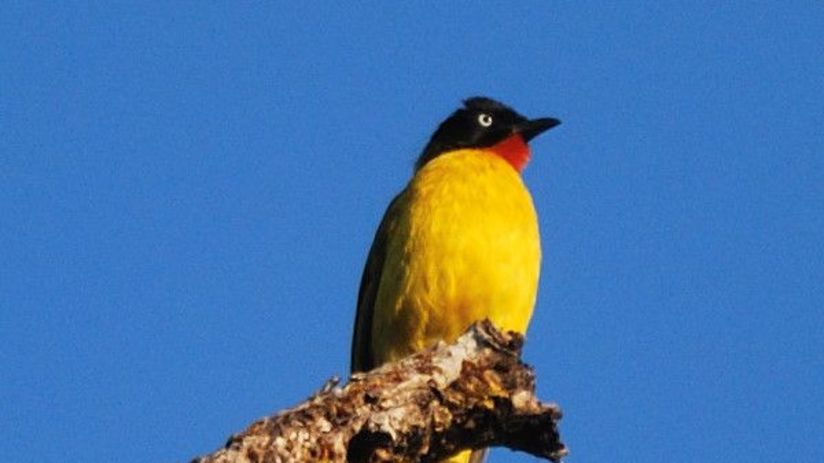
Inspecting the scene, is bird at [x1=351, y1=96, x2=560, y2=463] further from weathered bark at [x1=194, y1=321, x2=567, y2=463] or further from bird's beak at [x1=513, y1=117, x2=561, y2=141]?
weathered bark at [x1=194, y1=321, x2=567, y2=463]

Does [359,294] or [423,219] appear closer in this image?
[423,219]

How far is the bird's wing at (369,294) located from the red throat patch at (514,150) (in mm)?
946

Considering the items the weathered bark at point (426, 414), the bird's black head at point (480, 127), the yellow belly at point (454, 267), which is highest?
the bird's black head at point (480, 127)

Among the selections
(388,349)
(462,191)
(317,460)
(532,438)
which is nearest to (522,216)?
(462,191)

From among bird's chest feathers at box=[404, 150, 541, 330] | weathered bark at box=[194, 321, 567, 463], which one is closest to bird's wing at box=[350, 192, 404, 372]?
bird's chest feathers at box=[404, 150, 541, 330]

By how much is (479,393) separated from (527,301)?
2564 millimetres

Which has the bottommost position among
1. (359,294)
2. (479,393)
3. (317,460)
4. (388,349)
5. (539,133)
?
(317,460)

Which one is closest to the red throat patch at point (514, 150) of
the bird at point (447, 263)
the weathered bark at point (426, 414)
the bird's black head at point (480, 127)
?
the bird's black head at point (480, 127)

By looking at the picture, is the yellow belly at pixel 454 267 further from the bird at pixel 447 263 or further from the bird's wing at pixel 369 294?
the bird's wing at pixel 369 294

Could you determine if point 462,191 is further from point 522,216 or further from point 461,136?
point 461,136

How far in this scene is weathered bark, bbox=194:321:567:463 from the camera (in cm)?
605

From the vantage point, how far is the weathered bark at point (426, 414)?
605 cm

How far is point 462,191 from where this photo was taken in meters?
9.48

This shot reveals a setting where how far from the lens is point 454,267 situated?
9055 millimetres
